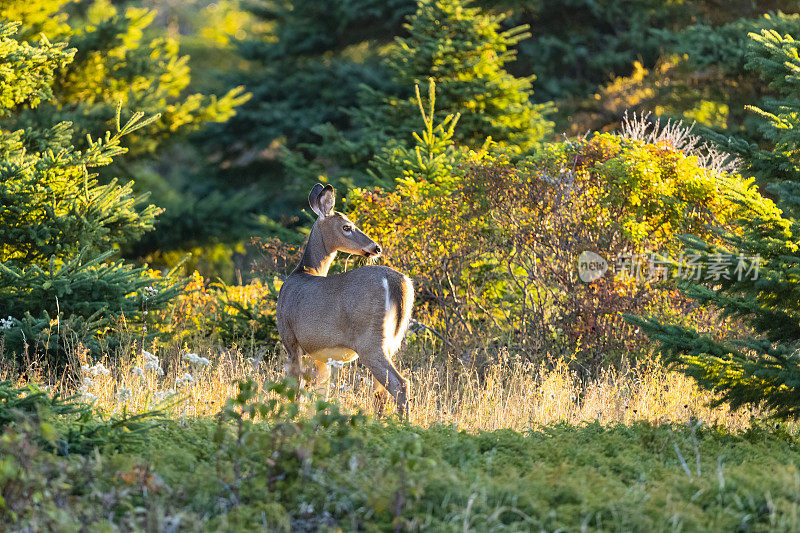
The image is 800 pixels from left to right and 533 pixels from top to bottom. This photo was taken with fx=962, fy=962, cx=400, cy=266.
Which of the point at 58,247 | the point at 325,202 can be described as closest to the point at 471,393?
the point at 325,202

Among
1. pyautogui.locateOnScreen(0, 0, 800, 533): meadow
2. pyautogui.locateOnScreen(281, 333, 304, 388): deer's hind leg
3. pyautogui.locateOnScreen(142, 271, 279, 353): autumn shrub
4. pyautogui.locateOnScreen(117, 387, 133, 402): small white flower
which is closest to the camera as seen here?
pyautogui.locateOnScreen(0, 0, 800, 533): meadow

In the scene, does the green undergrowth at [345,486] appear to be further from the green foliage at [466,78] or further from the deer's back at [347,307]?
the green foliage at [466,78]

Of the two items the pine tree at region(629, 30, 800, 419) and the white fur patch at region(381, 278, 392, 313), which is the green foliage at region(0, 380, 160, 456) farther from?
the pine tree at region(629, 30, 800, 419)

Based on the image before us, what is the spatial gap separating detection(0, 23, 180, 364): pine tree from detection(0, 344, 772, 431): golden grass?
0.44m

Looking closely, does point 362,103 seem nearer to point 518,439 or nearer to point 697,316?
point 697,316

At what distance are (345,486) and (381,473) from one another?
0.65 feet

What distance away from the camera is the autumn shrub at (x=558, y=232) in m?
9.63

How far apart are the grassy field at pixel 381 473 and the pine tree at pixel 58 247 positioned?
A: 7.12 ft

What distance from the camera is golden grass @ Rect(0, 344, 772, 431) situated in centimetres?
749

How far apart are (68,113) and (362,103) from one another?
5660mm

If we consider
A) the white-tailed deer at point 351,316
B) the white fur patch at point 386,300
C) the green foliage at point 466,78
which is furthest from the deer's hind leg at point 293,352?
the green foliage at point 466,78

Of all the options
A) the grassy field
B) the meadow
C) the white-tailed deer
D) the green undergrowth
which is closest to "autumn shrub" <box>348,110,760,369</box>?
the meadow

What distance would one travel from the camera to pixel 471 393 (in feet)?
27.4

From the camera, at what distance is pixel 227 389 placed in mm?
8078
